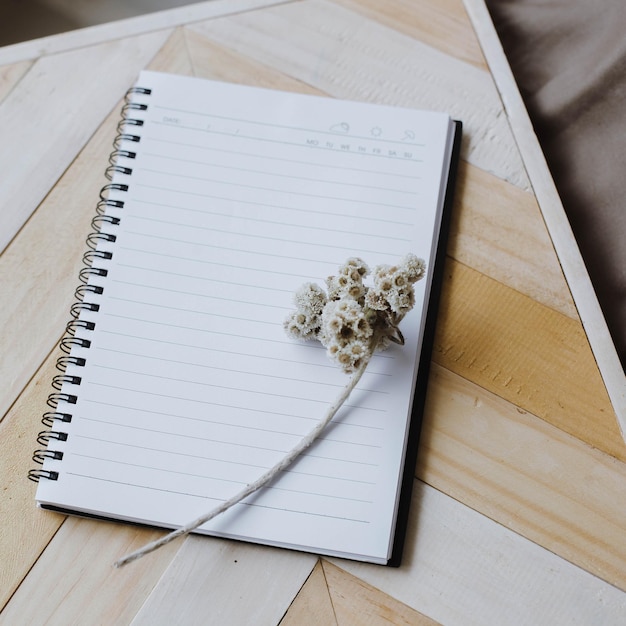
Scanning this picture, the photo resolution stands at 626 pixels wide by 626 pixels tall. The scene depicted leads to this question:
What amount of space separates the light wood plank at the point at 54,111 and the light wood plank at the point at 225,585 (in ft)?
1.12

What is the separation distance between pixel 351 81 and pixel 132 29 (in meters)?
0.25

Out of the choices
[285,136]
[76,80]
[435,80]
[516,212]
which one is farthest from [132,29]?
[516,212]

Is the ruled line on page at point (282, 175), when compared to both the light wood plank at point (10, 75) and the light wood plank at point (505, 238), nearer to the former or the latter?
the light wood plank at point (505, 238)

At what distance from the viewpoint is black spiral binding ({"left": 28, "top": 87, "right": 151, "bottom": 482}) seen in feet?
1.76

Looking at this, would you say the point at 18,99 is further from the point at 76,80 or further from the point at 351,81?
the point at 351,81

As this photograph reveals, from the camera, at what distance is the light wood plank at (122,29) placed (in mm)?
667

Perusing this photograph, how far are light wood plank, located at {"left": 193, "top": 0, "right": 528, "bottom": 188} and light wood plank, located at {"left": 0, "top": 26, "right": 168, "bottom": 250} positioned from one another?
10 cm

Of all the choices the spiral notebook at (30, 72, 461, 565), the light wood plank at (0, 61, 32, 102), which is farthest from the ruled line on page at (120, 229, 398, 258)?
the light wood plank at (0, 61, 32, 102)

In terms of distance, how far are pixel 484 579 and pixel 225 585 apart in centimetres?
21

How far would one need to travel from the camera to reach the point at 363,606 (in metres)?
0.50

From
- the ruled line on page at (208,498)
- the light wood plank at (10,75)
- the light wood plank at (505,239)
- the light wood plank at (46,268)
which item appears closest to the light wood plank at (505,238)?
the light wood plank at (505,239)

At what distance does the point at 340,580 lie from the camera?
511 mm

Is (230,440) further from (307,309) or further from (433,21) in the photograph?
(433,21)

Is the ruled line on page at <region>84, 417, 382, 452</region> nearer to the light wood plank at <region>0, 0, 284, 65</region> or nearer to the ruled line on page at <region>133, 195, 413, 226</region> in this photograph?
the ruled line on page at <region>133, 195, 413, 226</region>
